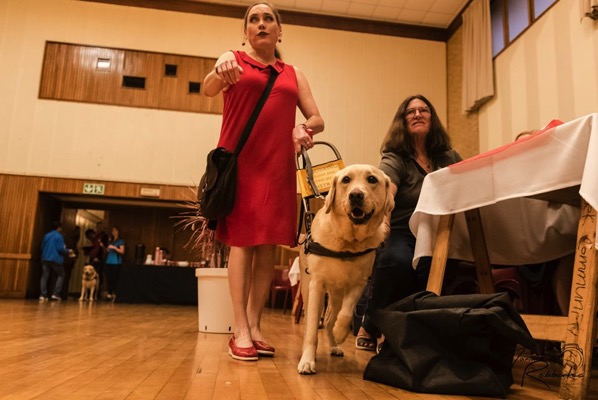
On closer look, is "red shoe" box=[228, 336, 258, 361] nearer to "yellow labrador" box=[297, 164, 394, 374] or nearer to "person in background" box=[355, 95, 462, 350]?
"yellow labrador" box=[297, 164, 394, 374]

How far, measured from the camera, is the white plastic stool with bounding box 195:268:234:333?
3531 millimetres

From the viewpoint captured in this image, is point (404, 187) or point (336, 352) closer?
point (336, 352)

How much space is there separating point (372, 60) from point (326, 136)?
1911mm

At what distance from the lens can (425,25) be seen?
1014 centimetres

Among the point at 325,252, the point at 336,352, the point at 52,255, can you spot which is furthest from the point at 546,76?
the point at 52,255

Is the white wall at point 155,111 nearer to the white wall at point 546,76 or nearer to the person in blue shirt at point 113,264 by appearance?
the person in blue shirt at point 113,264

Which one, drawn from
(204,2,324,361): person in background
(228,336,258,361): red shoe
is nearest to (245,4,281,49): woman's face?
(204,2,324,361): person in background

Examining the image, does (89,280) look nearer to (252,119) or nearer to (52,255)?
(52,255)

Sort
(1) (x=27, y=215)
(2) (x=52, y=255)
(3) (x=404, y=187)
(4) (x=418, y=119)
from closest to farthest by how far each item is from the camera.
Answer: (3) (x=404, y=187) < (4) (x=418, y=119) < (2) (x=52, y=255) < (1) (x=27, y=215)

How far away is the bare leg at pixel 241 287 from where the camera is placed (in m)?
2.19

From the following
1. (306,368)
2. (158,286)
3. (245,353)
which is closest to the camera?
(306,368)

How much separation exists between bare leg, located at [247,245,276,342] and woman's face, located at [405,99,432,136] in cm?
117

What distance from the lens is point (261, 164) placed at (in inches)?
91.1

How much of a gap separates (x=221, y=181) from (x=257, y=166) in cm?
20
